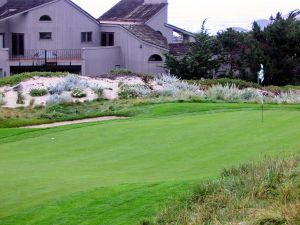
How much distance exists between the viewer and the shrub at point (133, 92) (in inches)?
1206

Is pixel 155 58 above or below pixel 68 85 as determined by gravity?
above

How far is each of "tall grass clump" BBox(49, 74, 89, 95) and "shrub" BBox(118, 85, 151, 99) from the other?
190 cm

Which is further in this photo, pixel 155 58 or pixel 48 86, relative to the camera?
pixel 155 58

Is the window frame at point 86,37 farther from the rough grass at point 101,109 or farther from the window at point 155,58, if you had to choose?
the rough grass at point 101,109

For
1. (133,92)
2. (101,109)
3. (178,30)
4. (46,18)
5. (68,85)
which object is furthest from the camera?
(178,30)

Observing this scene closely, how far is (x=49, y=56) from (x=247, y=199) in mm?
42661

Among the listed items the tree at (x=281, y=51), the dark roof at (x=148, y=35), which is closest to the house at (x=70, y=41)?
the dark roof at (x=148, y=35)

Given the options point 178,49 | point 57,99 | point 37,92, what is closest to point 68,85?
point 37,92

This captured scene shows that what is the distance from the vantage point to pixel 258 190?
8477mm

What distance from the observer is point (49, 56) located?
49.5 m

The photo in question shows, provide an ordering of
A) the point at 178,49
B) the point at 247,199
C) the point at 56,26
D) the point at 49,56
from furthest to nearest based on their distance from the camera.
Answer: the point at 56,26 < the point at 178,49 < the point at 49,56 < the point at 247,199

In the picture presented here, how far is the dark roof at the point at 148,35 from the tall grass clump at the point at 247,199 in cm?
4149

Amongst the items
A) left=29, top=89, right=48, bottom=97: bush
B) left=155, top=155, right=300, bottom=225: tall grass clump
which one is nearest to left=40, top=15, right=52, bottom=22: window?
left=29, top=89, right=48, bottom=97: bush

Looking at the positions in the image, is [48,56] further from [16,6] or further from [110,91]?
[110,91]
